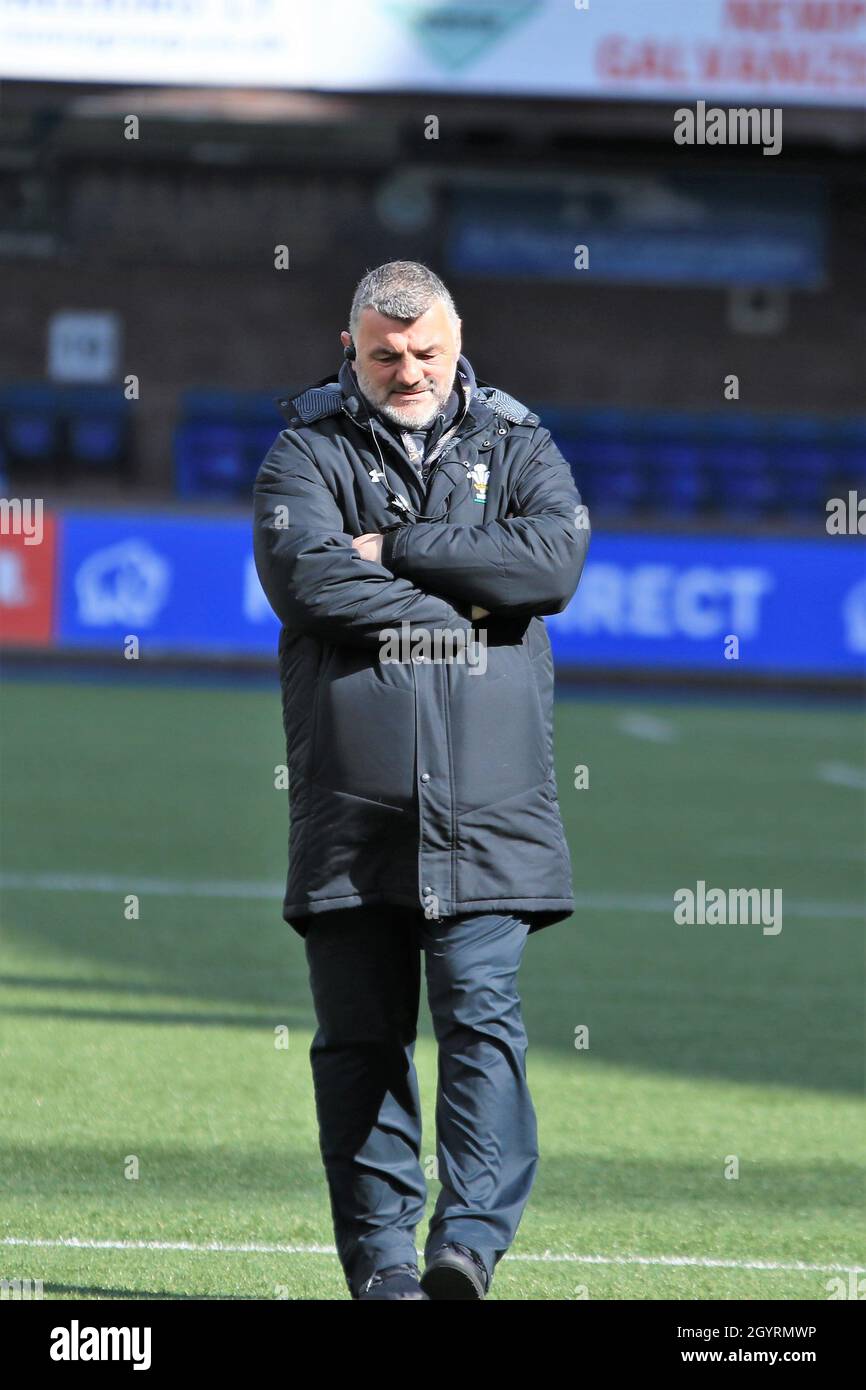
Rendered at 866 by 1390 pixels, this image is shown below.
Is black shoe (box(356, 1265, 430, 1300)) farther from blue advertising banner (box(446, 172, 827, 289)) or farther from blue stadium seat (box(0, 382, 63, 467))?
blue advertising banner (box(446, 172, 827, 289))

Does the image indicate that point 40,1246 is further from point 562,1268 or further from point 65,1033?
point 65,1033

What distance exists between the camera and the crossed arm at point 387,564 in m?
4.39

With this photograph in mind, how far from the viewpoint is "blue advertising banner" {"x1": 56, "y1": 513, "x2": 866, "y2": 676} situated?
20.0 metres

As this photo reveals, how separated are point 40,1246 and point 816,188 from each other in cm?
2357

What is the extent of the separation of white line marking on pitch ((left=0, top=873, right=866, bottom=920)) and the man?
561cm

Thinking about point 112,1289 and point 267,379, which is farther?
point 267,379

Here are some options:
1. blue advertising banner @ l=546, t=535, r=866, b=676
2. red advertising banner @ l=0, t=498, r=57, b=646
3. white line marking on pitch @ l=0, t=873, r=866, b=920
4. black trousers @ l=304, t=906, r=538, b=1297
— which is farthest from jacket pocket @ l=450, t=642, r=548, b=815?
red advertising banner @ l=0, t=498, r=57, b=646

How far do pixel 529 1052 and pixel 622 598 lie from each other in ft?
43.3

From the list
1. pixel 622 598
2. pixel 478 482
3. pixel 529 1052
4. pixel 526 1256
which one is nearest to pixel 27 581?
pixel 622 598

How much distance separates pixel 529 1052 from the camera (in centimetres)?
734

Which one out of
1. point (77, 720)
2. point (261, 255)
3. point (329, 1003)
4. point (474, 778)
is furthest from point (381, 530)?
point (261, 255)

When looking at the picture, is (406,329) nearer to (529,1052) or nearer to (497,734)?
(497,734)

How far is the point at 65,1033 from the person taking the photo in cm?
739

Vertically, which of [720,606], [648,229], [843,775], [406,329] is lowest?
[843,775]
